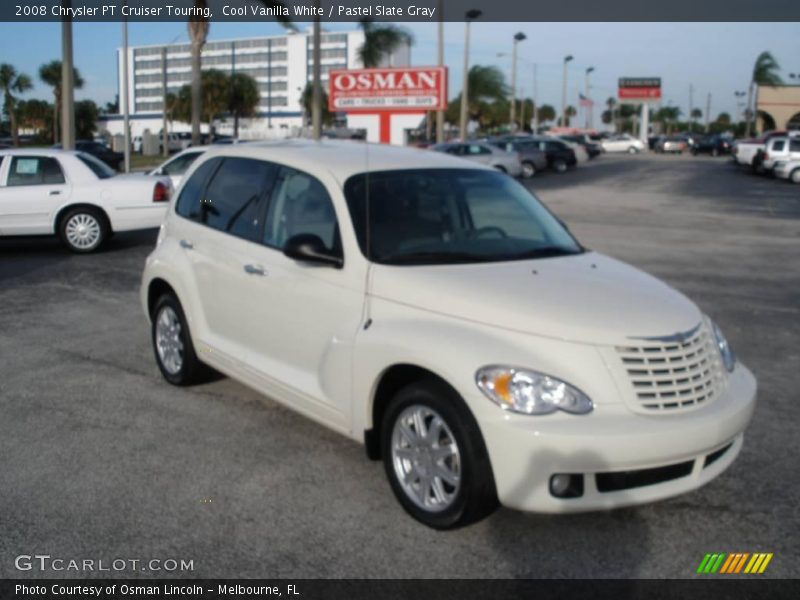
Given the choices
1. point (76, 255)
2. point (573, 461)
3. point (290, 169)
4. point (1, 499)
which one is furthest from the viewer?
point (76, 255)

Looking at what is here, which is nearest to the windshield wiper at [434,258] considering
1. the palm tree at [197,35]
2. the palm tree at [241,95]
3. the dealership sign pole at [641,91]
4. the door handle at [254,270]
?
the door handle at [254,270]

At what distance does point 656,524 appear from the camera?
4.28 meters

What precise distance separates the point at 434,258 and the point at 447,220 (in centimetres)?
42

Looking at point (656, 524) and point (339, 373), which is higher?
point (339, 373)

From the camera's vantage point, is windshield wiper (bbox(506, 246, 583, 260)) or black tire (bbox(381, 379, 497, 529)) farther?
windshield wiper (bbox(506, 246, 583, 260))

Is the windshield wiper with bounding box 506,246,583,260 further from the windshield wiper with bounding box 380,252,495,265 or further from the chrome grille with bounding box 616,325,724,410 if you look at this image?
the chrome grille with bounding box 616,325,724,410

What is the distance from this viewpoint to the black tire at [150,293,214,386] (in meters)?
6.16

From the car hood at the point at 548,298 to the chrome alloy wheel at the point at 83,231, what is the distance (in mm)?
9927

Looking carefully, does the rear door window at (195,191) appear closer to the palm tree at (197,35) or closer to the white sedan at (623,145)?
the palm tree at (197,35)

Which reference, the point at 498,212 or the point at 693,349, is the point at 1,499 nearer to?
the point at 498,212

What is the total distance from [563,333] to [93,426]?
3.23 meters

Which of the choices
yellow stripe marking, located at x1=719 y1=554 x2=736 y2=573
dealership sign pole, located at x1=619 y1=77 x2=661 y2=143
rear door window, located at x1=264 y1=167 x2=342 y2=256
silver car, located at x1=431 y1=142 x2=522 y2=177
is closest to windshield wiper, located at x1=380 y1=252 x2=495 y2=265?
rear door window, located at x1=264 y1=167 x2=342 y2=256

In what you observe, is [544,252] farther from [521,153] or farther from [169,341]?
[521,153]

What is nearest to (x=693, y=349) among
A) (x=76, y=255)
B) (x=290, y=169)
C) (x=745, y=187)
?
(x=290, y=169)
